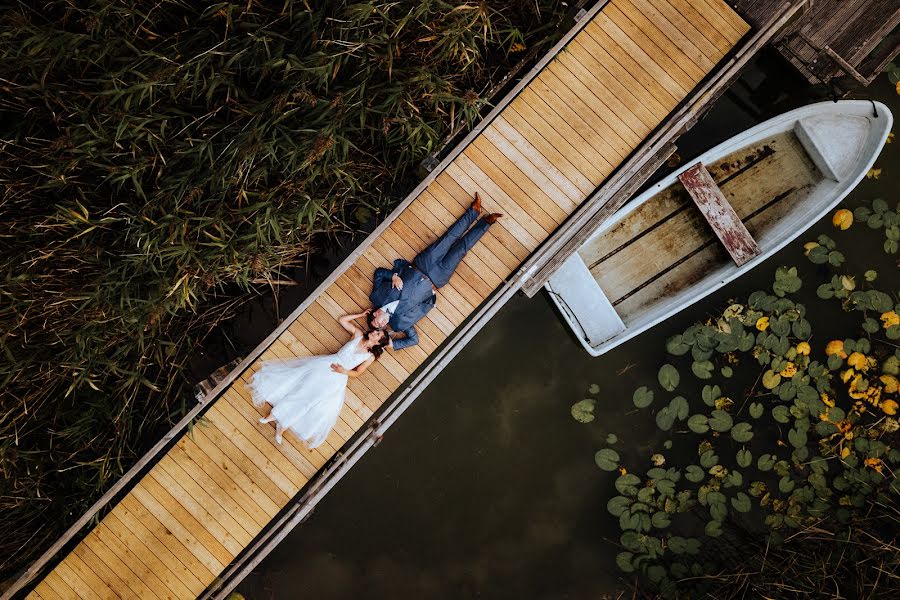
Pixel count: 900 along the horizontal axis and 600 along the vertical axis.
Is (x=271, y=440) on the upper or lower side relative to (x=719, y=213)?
upper

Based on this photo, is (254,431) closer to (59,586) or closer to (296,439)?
(296,439)

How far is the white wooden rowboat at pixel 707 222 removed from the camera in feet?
22.6

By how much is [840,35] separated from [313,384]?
26.3 ft

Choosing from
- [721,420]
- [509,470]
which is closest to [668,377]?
[721,420]

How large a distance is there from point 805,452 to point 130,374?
9.08 meters

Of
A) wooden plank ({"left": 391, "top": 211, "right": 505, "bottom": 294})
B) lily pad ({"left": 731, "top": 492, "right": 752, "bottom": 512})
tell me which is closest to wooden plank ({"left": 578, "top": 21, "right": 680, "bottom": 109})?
wooden plank ({"left": 391, "top": 211, "right": 505, "bottom": 294})

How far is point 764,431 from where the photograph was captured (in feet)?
25.5

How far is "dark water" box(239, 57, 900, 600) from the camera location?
303 inches

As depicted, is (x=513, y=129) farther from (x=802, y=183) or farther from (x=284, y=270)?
(x=802, y=183)

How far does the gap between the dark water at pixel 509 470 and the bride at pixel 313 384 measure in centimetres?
200

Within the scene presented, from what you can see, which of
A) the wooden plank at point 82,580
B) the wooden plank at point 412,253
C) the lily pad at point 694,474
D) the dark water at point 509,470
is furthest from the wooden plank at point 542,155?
the wooden plank at point 82,580

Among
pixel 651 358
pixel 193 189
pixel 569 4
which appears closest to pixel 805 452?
pixel 651 358

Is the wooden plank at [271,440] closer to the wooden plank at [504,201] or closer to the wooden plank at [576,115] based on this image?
the wooden plank at [504,201]

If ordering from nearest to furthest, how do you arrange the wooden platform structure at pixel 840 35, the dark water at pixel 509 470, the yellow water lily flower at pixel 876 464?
the wooden platform structure at pixel 840 35 → the yellow water lily flower at pixel 876 464 → the dark water at pixel 509 470
